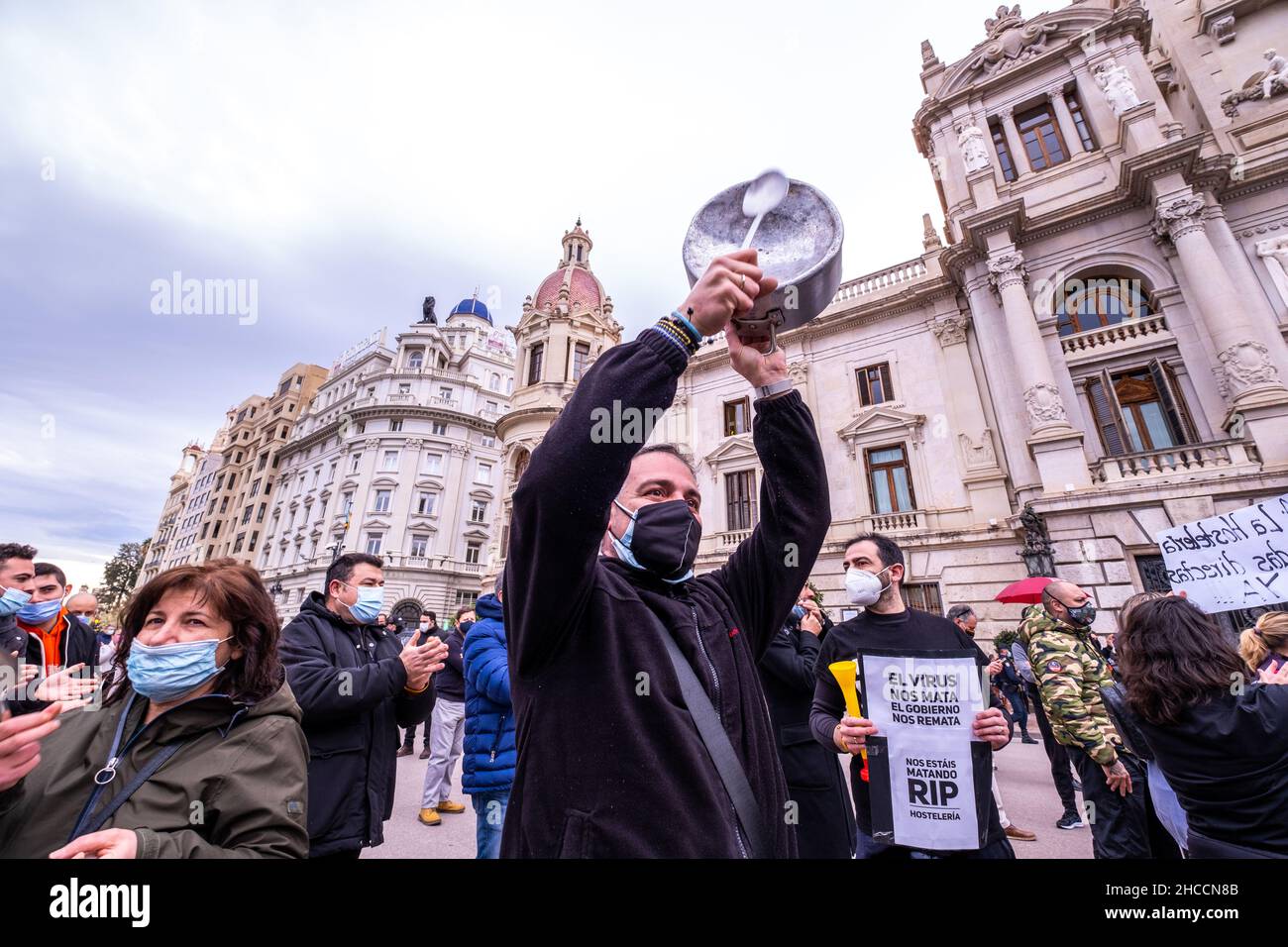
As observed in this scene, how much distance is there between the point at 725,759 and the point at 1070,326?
18.3 metres

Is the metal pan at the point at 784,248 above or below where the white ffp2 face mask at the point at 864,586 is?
above

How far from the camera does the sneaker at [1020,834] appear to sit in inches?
207

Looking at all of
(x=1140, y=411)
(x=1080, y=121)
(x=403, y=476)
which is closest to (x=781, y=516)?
(x=1140, y=411)

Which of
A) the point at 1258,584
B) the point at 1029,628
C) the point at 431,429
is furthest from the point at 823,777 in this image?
the point at 431,429

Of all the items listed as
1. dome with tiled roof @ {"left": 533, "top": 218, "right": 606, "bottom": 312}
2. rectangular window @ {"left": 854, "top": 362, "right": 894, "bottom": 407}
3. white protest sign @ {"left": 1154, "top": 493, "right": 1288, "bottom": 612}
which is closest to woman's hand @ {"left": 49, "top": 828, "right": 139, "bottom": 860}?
white protest sign @ {"left": 1154, "top": 493, "right": 1288, "bottom": 612}

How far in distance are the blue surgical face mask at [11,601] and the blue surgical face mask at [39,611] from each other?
0.21 meters

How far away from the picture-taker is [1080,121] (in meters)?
15.9

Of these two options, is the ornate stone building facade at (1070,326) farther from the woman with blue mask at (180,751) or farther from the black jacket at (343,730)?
the woman with blue mask at (180,751)

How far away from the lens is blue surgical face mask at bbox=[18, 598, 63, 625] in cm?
443

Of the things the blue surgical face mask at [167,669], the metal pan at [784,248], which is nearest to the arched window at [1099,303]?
the metal pan at [784,248]

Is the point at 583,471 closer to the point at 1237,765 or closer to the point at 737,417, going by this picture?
the point at 1237,765
